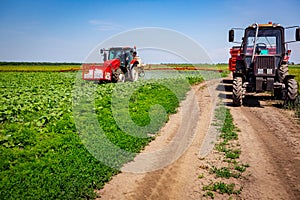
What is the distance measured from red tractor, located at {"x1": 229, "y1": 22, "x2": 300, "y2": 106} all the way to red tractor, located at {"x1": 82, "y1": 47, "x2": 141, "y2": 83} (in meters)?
8.64

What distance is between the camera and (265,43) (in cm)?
1301

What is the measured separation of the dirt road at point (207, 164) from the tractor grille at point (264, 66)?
245 cm

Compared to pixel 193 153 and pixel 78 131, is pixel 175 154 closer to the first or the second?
pixel 193 153

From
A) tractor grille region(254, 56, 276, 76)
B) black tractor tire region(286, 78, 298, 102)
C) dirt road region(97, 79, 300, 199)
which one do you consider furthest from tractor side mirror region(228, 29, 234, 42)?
dirt road region(97, 79, 300, 199)

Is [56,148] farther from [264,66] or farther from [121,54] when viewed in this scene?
[121,54]

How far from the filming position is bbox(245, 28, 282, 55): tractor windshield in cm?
1215

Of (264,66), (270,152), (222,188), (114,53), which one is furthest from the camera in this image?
(114,53)

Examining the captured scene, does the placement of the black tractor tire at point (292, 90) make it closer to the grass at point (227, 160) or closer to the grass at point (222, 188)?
the grass at point (227, 160)

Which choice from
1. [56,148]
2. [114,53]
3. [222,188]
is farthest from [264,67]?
[114,53]

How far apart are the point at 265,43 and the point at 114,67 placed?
32.7ft

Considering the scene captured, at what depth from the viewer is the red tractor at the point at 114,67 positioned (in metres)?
17.6

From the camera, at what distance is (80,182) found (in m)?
4.50

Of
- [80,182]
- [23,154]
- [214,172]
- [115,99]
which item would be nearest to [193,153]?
[214,172]

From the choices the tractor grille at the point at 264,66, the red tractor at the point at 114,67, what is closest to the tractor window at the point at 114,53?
the red tractor at the point at 114,67
